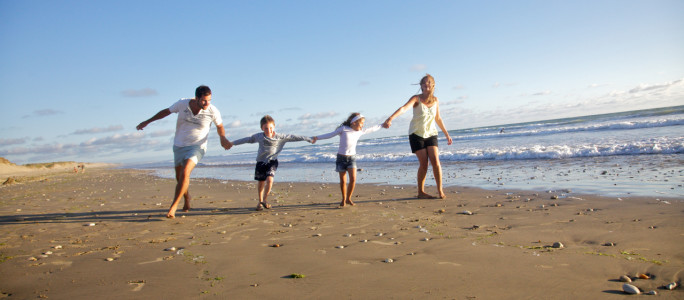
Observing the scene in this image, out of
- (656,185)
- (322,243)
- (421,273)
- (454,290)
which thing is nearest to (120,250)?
(322,243)

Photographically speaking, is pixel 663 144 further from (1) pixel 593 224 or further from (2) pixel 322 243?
(2) pixel 322 243

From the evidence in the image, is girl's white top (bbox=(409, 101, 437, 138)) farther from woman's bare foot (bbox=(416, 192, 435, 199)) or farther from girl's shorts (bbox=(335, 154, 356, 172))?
girl's shorts (bbox=(335, 154, 356, 172))

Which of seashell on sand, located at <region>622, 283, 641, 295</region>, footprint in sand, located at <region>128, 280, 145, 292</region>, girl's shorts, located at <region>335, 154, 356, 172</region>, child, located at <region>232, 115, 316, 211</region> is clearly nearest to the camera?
seashell on sand, located at <region>622, 283, 641, 295</region>

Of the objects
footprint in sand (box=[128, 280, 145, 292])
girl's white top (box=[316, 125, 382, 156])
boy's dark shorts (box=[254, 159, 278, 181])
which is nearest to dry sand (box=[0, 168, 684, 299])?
footprint in sand (box=[128, 280, 145, 292])

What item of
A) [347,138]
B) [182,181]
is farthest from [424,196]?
[182,181]

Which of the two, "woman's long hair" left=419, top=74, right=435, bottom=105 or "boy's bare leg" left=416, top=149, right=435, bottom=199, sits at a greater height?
"woman's long hair" left=419, top=74, right=435, bottom=105

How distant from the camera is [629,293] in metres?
2.22

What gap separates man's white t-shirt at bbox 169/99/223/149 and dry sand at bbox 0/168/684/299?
1.20 meters

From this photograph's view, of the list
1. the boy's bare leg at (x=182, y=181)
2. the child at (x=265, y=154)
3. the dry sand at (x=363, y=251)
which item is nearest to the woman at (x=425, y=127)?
the dry sand at (x=363, y=251)

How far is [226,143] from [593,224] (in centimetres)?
528

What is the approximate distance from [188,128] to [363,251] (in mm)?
3681

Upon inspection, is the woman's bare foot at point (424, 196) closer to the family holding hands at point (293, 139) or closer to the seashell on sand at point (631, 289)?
the family holding hands at point (293, 139)

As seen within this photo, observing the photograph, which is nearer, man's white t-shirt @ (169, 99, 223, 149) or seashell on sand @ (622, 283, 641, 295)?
seashell on sand @ (622, 283, 641, 295)

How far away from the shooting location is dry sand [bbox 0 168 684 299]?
8.31ft
